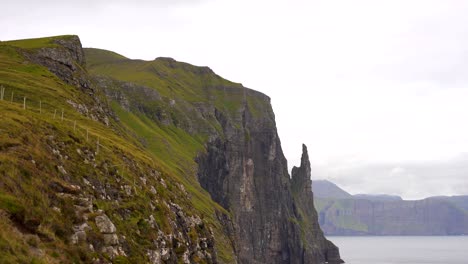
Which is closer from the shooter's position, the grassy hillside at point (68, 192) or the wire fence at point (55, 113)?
the grassy hillside at point (68, 192)

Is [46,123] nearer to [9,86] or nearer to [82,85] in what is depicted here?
[9,86]

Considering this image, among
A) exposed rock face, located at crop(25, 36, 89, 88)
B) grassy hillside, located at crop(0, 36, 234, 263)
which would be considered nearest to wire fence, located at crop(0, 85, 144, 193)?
grassy hillside, located at crop(0, 36, 234, 263)

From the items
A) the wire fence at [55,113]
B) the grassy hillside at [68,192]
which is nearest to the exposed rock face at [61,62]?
the grassy hillside at [68,192]

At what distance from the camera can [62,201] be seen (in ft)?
120

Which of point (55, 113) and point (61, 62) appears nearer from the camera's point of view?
point (55, 113)

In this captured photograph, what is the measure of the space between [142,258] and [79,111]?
43.2m

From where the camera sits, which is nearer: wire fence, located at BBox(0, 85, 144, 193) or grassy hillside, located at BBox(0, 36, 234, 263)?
grassy hillside, located at BBox(0, 36, 234, 263)

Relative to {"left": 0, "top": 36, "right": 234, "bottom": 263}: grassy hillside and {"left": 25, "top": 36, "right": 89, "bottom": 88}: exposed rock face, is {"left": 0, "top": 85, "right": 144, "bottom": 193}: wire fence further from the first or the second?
{"left": 25, "top": 36, "right": 89, "bottom": 88}: exposed rock face

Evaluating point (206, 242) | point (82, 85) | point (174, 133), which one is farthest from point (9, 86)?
point (174, 133)

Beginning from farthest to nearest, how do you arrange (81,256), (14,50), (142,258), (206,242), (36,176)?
1. (14,50)
2. (206,242)
3. (142,258)
4. (36,176)
5. (81,256)

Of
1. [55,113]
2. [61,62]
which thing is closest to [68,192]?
[55,113]

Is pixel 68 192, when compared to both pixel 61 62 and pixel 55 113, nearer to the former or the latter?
pixel 55 113

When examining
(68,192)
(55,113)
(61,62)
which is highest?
(61,62)

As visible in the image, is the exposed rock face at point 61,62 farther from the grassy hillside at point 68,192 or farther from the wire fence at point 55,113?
the wire fence at point 55,113
